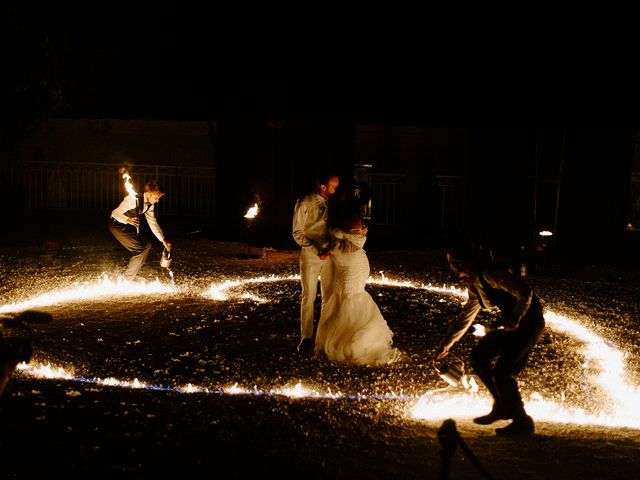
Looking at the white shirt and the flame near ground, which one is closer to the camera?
the flame near ground

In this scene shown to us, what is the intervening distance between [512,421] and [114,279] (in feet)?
28.9

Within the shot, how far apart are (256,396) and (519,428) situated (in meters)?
2.52

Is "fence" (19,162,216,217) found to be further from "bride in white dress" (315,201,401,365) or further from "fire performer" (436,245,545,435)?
"fire performer" (436,245,545,435)

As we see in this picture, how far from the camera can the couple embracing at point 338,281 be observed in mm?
8398

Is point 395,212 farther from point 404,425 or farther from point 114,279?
point 404,425

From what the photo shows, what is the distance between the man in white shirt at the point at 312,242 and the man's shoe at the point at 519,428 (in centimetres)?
308

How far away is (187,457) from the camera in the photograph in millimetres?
5773

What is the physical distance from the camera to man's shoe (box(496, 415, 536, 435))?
245 inches

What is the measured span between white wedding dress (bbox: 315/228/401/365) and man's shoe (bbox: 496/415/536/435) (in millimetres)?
2259

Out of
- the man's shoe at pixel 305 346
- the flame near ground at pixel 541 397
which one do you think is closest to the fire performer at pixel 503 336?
the flame near ground at pixel 541 397

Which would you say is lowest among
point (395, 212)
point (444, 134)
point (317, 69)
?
point (395, 212)

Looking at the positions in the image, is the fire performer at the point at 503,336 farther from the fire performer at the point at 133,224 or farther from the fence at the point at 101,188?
the fence at the point at 101,188

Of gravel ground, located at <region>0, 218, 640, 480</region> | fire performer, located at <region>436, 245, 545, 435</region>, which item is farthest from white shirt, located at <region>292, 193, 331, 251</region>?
fire performer, located at <region>436, 245, 545, 435</region>

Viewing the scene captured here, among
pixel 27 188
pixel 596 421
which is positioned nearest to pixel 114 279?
pixel 596 421
